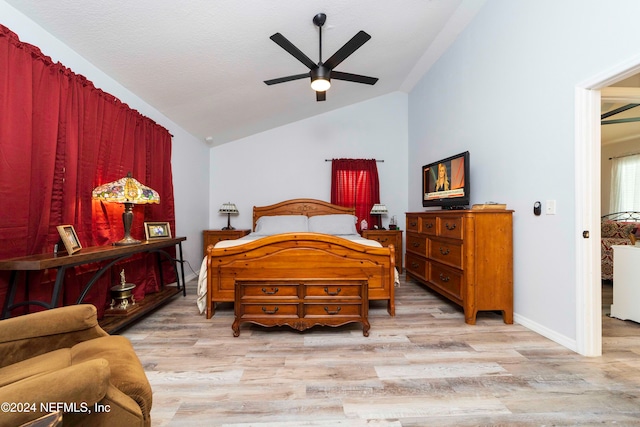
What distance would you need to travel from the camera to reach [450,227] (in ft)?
8.95

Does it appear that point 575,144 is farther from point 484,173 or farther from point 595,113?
point 484,173

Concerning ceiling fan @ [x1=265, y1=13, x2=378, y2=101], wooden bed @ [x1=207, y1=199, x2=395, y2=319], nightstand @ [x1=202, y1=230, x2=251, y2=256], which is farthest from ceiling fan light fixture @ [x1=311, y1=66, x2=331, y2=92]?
nightstand @ [x1=202, y1=230, x2=251, y2=256]

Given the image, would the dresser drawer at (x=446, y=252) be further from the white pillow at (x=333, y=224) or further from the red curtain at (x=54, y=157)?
the red curtain at (x=54, y=157)

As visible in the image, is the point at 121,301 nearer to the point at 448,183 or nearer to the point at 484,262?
the point at 484,262

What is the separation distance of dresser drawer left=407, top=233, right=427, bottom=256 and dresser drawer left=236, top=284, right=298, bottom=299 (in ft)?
6.07

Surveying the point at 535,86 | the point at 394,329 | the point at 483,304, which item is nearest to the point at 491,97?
the point at 535,86

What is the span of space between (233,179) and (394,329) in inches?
144

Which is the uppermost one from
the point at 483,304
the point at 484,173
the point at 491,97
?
the point at 491,97

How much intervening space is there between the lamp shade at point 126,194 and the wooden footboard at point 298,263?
28.9 inches

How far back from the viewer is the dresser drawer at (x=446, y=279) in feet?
8.55

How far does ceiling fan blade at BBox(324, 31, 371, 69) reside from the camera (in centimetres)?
205

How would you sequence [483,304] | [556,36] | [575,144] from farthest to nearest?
[483,304] → [556,36] → [575,144]

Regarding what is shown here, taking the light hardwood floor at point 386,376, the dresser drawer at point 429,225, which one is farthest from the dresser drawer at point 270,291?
the dresser drawer at point 429,225

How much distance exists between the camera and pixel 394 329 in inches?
92.5
